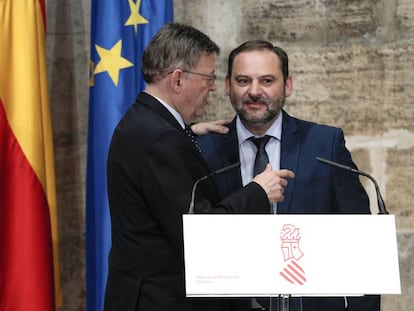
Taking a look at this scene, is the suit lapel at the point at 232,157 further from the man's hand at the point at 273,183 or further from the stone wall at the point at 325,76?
the stone wall at the point at 325,76

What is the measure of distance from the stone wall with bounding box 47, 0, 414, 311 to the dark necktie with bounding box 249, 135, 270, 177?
1059 millimetres

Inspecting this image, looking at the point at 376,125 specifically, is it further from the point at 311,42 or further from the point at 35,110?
the point at 35,110

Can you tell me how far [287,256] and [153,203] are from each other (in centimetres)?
57

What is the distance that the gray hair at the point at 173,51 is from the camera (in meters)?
2.38

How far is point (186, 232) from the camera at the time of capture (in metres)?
1.78

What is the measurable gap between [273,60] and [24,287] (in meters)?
1.43

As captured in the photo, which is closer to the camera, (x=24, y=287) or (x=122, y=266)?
(x=122, y=266)

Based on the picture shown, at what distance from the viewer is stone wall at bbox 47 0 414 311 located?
3.66 metres

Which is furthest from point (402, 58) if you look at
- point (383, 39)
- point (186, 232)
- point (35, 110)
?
point (186, 232)

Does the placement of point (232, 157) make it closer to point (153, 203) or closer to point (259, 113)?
point (259, 113)

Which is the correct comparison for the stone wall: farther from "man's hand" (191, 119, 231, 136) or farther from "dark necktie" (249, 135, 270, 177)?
"dark necktie" (249, 135, 270, 177)

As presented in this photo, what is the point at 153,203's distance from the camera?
223 cm

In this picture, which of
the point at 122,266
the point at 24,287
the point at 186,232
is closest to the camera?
the point at 186,232

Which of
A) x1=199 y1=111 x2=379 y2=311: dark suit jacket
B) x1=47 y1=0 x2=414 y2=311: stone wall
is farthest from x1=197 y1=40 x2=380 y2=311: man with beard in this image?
x1=47 y1=0 x2=414 y2=311: stone wall
